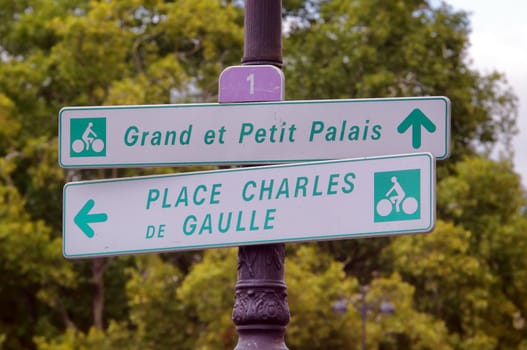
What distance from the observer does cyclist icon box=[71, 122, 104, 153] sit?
4.54m

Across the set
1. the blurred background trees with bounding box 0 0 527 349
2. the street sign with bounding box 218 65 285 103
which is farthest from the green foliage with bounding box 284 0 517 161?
the street sign with bounding box 218 65 285 103

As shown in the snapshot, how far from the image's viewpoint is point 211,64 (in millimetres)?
33219

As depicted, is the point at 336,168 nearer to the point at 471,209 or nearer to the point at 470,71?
the point at 471,209

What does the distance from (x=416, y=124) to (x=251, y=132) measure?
0.60 m

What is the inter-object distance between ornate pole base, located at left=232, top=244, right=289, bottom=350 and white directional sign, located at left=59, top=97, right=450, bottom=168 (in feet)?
1.21

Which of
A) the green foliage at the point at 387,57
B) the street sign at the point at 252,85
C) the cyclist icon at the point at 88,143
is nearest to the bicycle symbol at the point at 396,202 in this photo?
the street sign at the point at 252,85

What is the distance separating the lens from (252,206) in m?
4.26

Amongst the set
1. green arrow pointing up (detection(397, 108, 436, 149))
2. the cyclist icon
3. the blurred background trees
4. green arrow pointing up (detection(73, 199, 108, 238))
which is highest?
the blurred background trees

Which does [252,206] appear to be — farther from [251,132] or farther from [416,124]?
[416,124]

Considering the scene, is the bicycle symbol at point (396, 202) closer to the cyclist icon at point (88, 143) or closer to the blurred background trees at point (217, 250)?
the cyclist icon at point (88, 143)

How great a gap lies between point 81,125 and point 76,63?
2631cm

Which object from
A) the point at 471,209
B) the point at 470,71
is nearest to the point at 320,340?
the point at 471,209

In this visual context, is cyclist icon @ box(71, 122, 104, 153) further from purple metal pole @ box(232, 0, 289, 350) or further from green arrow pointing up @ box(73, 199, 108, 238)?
purple metal pole @ box(232, 0, 289, 350)

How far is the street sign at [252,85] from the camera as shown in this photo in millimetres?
4523
